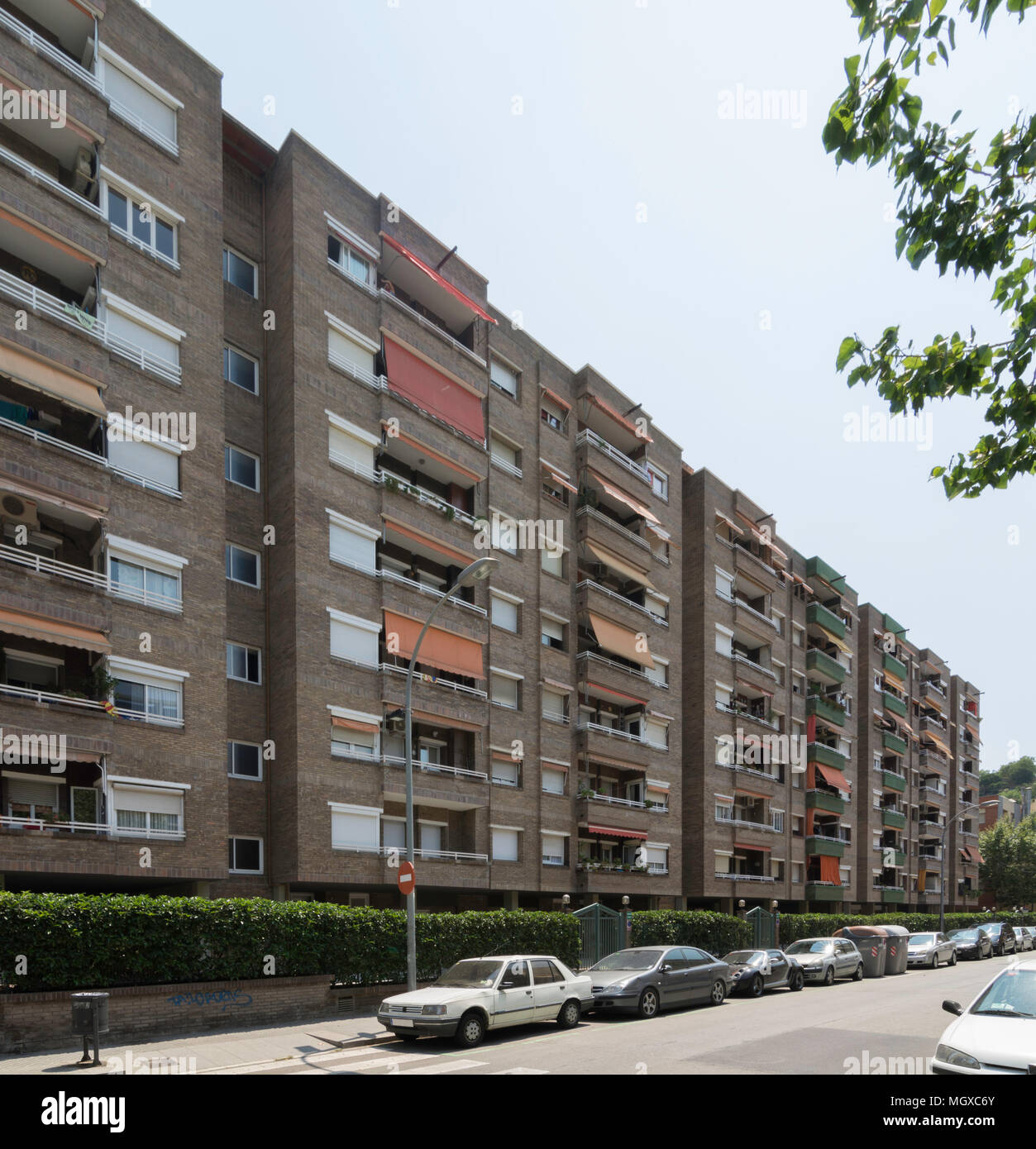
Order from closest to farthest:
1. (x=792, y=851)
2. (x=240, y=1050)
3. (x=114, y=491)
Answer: (x=240, y=1050)
(x=114, y=491)
(x=792, y=851)

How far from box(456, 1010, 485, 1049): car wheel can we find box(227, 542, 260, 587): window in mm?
13467

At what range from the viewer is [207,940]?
1752 centimetres

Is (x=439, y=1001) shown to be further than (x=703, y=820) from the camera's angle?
No

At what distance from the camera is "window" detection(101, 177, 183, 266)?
22.2m

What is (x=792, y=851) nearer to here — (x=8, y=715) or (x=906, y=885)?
(x=906, y=885)

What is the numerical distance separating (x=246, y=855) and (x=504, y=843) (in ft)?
31.1

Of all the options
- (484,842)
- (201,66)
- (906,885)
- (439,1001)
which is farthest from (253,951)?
(906,885)

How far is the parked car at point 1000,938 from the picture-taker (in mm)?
48906

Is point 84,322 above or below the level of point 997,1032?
above

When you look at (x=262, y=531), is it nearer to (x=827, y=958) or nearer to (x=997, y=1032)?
(x=827, y=958)

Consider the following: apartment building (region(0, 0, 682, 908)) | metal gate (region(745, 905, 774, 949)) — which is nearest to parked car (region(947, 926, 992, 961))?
metal gate (region(745, 905, 774, 949))

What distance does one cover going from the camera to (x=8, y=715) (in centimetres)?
1848

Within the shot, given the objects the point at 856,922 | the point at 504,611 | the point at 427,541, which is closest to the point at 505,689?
the point at 504,611
